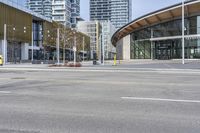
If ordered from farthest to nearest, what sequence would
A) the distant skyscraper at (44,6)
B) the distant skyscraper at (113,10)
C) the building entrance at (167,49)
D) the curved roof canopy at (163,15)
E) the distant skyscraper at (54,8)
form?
the distant skyscraper at (113,10)
the distant skyscraper at (44,6)
the distant skyscraper at (54,8)
the building entrance at (167,49)
the curved roof canopy at (163,15)

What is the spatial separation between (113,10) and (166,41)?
362 feet

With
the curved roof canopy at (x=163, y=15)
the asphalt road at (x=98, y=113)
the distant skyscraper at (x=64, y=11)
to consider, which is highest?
the distant skyscraper at (x=64, y=11)

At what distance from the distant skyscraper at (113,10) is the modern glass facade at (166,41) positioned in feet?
301

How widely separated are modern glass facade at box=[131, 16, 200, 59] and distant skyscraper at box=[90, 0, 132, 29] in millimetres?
91796

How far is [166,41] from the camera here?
72.3 m

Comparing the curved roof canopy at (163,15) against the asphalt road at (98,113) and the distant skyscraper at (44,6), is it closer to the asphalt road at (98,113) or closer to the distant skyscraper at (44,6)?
the asphalt road at (98,113)

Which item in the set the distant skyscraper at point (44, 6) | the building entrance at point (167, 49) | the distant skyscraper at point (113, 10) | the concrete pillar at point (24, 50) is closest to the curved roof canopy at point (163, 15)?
the building entrance at point (167, 49)

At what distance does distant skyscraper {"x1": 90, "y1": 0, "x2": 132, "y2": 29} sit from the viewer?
176 metres

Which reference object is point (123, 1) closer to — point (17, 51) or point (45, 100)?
point (17, 51)

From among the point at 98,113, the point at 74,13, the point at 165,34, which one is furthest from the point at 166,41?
the point at 74,13

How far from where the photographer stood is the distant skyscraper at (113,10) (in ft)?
577

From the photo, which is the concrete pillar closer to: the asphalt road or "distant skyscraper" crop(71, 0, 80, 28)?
the asphalt road

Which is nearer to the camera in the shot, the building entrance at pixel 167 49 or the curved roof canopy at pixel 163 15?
the curved roof canopy at pixel 163 15

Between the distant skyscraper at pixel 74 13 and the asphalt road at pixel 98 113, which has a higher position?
the distant skyscraper at pixel 74 13
